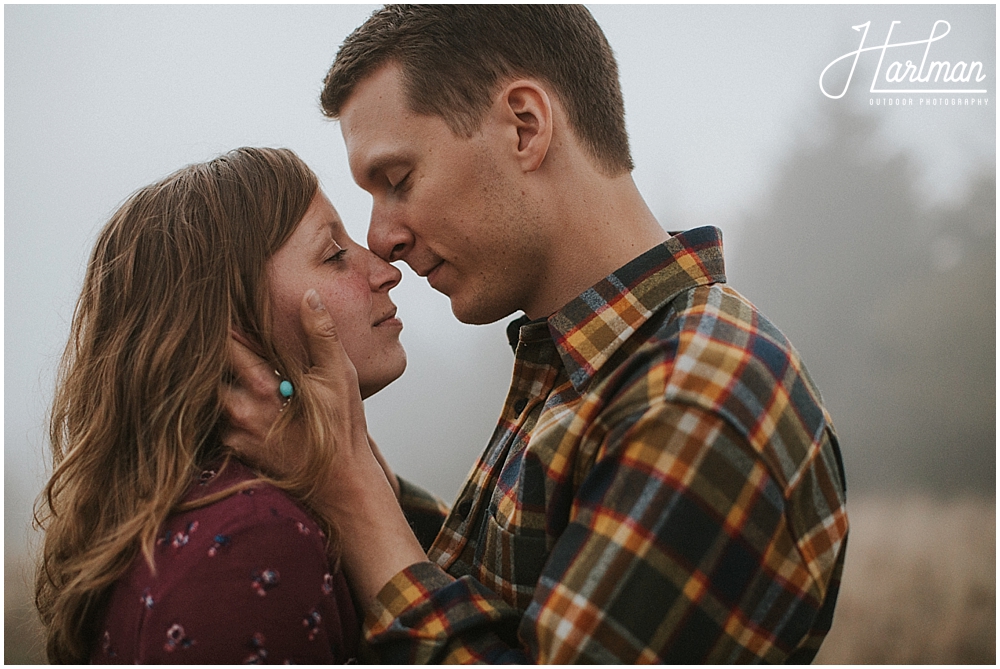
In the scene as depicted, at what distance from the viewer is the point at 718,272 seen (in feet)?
3.93

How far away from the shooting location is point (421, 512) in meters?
1.56

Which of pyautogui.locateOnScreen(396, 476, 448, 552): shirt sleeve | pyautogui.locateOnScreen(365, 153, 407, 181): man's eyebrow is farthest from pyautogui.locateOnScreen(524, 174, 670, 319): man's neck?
pyautogui.locateOnScreen(396, 476, 448, 552): shirt sleeve

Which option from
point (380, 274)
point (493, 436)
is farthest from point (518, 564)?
point (380, 274)

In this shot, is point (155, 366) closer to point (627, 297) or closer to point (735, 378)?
point (627, 297)

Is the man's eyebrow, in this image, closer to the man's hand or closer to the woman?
the woman

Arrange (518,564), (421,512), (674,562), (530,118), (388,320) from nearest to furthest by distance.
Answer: (674,562)
(518,564)
(530,118)
(388,320)
(421,512)

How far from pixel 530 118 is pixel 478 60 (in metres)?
0.12

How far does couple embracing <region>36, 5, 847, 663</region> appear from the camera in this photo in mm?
912

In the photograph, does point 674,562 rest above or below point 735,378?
below

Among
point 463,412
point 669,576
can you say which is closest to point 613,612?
point 669,576

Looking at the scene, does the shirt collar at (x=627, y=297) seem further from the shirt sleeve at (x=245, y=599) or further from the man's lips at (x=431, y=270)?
the shirt sleeve at (x=245, y=599)

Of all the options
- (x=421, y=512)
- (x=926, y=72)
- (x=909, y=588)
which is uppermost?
(x=926, y=72)

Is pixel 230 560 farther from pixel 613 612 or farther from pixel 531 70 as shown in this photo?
pixel 531 70

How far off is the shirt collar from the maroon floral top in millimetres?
416
